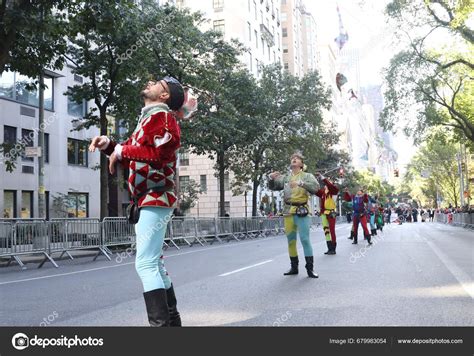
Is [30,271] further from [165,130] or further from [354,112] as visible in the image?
Result: [354,112]

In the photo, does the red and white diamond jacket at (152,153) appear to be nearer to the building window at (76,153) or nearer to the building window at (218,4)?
the building window at (76,153)

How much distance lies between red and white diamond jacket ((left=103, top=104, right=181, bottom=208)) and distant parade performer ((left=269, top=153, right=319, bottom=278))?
413cm

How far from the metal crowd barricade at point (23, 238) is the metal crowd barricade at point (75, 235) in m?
0.25

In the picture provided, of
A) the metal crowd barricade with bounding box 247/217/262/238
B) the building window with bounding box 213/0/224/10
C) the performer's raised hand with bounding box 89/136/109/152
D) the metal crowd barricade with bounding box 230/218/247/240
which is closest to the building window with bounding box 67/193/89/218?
the metal crowd barricade with bounding box 230/218/247/240

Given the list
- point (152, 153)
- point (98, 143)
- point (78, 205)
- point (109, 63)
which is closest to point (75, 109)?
point (78, 205)

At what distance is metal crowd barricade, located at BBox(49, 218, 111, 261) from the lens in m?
13.2

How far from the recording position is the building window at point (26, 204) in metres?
25.2

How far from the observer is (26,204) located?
25.4 meters

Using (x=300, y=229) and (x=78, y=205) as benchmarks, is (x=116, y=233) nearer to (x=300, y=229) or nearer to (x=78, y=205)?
(x=300, y=229)

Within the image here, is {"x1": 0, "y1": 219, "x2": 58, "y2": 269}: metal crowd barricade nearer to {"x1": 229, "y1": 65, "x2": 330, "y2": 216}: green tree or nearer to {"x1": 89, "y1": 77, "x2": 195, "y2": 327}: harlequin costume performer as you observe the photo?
{"x1": 89, "y1": 77, "x2": 195, "y2": 327}: harlequin costume performer

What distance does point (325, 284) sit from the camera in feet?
24.0

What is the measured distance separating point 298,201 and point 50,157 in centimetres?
2154

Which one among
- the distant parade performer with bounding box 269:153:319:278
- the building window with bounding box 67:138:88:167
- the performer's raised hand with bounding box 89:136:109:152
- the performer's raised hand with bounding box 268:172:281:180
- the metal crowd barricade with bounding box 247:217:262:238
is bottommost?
the metal crowd barricade with bounding box 247:217:262:238

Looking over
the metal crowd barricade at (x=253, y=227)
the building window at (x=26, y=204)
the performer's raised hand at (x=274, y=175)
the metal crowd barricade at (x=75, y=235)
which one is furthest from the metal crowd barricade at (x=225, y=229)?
the performer's raised hand at (x=274, y=175)
